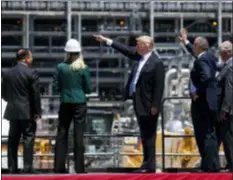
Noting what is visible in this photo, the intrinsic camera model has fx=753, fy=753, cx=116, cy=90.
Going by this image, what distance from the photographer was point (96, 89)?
631 inches

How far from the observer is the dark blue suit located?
7.19 metres

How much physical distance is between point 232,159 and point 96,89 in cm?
899

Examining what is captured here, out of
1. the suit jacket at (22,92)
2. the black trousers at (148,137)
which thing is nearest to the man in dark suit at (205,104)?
the black trousers at (148,137)

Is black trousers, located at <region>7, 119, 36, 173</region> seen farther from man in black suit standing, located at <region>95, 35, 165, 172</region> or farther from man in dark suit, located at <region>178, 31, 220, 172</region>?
man in dark suit, located at <region>178, 31, 220, 172</region>

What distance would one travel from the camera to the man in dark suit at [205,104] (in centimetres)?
719

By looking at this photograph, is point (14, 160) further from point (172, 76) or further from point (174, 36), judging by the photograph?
point (172, 76)

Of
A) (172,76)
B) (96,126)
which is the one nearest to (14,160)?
(96,126)

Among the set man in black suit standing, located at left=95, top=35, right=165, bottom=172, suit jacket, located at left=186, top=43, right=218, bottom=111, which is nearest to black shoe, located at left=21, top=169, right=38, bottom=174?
man in black suit standing, located at left=95, top=35, right=165, bottom=172

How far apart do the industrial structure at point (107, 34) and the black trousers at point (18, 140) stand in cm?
109

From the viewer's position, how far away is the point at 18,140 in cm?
754

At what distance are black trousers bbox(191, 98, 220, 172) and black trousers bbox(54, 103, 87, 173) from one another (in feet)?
3.66

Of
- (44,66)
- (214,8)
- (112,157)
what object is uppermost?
(214,8)

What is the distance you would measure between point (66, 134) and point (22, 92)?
611 millimetres

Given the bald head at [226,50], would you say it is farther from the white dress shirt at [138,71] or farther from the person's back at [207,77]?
the white dress shirt at [138,71]
